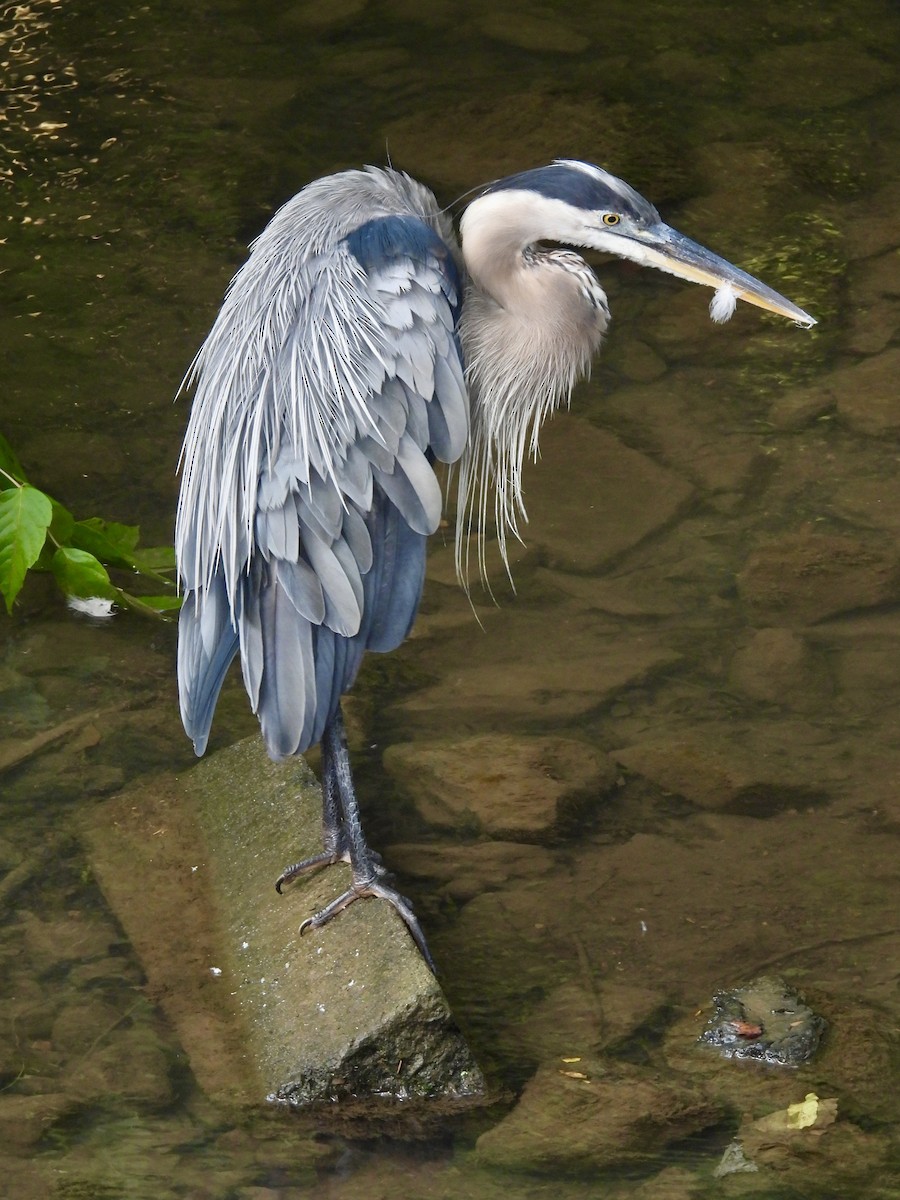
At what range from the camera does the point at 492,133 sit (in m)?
6.97

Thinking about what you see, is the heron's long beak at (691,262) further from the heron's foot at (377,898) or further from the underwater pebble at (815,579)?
the heron's foot at (377,898)

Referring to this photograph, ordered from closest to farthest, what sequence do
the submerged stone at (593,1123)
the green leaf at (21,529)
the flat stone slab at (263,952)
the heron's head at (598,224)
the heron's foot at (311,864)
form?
the submerged stone at (593,1123) < the flat stone slab at (263,952) < the heron's head at (598,224) < the heron's foot at (311,864) < the green leaf at (21,529)

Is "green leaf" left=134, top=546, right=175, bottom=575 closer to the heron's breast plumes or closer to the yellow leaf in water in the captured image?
the heron's breast plumes

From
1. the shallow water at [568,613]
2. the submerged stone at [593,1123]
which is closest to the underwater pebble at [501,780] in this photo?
the shallow water at [568,613]

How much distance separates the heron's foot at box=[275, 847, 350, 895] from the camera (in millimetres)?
3621

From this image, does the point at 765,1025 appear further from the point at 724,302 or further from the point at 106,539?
the point at 106,539

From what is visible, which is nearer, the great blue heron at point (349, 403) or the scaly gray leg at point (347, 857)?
the great blue heron at point (349, 403)

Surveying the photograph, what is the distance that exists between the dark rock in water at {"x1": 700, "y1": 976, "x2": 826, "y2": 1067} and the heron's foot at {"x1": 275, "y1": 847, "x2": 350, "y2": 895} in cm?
94

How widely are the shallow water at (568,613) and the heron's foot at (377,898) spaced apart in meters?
0.13

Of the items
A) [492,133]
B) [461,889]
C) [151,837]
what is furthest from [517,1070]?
[492,133]

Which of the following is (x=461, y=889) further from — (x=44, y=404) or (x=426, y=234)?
(x=44, y=404)

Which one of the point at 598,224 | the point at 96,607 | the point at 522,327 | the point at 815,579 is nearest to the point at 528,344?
the point at 522,327

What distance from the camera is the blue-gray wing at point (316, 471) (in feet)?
10.7

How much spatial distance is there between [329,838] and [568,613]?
131cm
